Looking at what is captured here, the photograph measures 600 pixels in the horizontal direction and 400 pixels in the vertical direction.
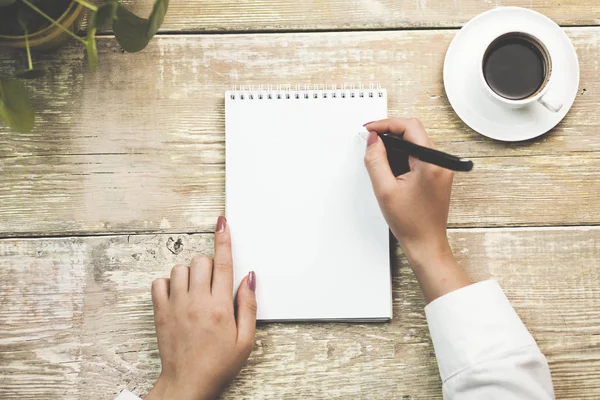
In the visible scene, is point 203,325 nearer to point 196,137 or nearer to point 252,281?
point 252,281

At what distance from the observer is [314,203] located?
80 cm

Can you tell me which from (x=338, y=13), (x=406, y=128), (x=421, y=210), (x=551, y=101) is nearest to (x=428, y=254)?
(x=421, y=210)

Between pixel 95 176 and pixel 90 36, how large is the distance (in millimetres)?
266

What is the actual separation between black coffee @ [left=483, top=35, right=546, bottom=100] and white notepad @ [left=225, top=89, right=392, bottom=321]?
6.2 inches

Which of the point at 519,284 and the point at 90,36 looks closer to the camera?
the point at 90,36

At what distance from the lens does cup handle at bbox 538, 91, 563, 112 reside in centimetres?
77

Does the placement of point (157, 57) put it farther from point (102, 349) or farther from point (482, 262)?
point (482, 262)

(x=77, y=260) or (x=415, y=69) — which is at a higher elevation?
(x=415, y=69)

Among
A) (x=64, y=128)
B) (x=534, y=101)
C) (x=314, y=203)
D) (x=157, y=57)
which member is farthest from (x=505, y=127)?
(x=64, y=128)

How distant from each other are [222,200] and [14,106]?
299 millimetres

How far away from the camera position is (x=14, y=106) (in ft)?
2.27

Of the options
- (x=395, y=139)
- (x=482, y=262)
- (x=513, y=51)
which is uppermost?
(x=513, y=51)

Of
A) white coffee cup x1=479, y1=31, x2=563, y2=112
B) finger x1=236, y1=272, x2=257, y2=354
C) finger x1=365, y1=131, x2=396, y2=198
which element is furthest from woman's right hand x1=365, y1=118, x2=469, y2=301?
finger x1=236, y1=272, x2=257, y2=354

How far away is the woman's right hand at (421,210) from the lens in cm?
75
